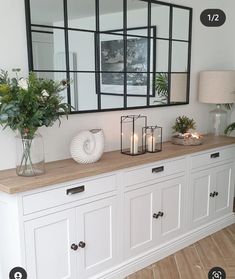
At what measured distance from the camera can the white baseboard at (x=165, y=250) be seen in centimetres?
254

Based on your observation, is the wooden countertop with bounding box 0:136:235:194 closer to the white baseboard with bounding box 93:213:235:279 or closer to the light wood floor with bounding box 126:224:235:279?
the white baseboard with bounding box 93:213:235:279

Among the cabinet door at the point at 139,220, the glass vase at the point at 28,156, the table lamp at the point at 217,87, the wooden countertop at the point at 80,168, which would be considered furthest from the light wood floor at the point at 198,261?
the table lamp at the point at 217,87

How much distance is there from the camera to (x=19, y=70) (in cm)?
205

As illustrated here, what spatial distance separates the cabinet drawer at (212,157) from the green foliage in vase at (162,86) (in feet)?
1.92

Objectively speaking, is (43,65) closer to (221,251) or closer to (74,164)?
(74,164)

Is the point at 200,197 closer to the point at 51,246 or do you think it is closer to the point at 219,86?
the point at 219,86

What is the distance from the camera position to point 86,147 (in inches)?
93.8

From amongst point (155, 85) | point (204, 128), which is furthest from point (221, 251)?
point (155, 85)

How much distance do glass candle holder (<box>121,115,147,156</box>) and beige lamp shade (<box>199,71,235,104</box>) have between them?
724 millimetres

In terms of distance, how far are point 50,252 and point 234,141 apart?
1999 millimetres

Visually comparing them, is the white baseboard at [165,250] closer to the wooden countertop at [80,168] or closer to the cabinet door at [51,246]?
the cabinet door at [51,246]

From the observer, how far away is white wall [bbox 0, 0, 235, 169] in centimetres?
→ 216

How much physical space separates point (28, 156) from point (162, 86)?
4.79ft

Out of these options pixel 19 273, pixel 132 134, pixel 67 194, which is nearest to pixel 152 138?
pixel 132 134
